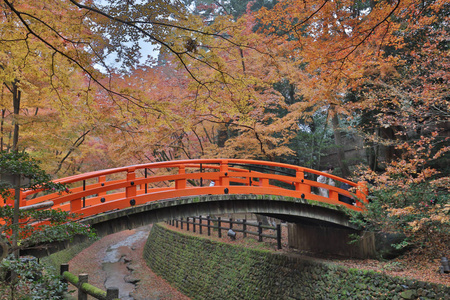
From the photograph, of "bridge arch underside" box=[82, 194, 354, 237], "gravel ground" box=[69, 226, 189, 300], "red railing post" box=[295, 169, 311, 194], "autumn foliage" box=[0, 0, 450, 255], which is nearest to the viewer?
"autumn foliage" box=[0, 0, 450, 255]

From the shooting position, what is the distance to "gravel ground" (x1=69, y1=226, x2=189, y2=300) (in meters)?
12.4

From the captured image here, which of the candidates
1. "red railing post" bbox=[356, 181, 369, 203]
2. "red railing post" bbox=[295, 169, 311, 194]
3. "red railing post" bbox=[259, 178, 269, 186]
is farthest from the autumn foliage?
"red railing post" bbox=[259, 178, 269, 186]

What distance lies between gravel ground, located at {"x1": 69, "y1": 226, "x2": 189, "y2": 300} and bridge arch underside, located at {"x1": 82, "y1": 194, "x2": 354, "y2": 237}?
6.36m

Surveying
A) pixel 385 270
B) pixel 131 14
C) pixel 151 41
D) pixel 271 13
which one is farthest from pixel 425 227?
pixel 131 14

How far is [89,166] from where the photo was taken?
18.0 meters

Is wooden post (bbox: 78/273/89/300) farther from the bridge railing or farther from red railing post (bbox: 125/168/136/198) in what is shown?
red railing post (bbox: 125/168/136/198)

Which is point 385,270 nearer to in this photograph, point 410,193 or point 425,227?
point 425,227

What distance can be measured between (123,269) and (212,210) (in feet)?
36.4

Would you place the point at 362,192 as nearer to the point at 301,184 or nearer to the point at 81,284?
the point at 301,184

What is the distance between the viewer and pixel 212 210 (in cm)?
705

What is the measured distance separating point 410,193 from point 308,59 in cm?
422

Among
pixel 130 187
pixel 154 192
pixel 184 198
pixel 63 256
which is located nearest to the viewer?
pixel 130 187

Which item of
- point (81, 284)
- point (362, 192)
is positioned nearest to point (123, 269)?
point (81, 284)

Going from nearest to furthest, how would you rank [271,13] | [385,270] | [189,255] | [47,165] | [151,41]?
[151,41] < [385,270] < [271,13] < [47,165] < [189,255]
